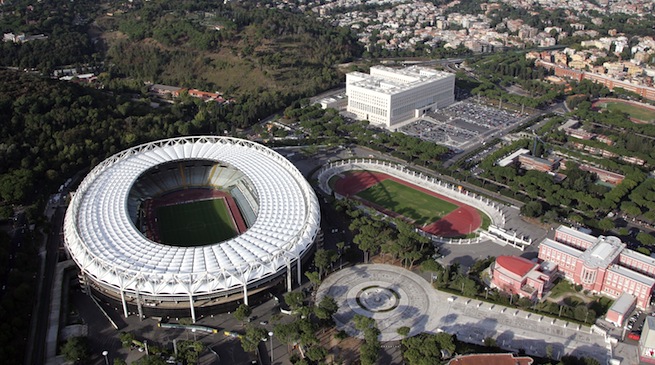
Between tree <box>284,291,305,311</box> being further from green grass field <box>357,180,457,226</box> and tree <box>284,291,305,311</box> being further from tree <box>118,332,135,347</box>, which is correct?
green grass field <box>357,180,457,226</box>

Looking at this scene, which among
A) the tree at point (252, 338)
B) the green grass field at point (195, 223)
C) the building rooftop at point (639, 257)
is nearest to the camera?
the tree at point (252, 338)

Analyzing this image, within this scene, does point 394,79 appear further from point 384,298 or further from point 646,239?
point 384,298

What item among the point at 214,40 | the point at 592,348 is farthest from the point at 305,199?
the point at 214,40

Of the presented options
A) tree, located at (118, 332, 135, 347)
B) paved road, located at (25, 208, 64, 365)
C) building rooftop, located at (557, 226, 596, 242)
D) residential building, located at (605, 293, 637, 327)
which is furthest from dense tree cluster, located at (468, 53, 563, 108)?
tree, located at (118, 332, 135, 347)

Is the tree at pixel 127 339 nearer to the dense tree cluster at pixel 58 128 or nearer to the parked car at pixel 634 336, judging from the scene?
the dense tree cluster at pixel 58 128

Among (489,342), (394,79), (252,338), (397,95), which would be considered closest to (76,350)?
(252,338)

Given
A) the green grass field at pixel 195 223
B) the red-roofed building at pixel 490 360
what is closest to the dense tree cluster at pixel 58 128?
the green grass field at pixel 195 223
